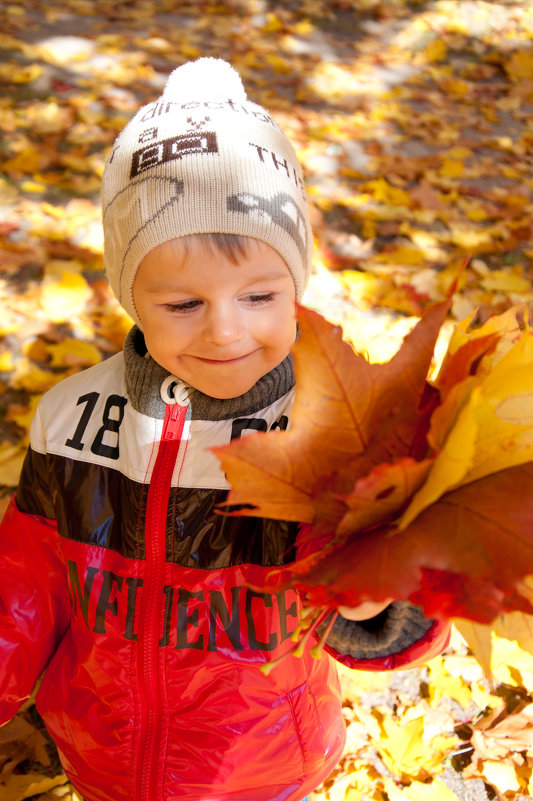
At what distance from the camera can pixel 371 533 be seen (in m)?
0.60

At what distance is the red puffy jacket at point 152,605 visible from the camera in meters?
1.13

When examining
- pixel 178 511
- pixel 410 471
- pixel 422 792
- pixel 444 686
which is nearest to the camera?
pixel 410 471

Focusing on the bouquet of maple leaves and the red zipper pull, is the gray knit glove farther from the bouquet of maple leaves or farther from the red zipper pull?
the red zipper pull

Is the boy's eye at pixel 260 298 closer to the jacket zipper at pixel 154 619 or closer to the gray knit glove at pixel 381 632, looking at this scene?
the jacket zipper at pixel 154 619

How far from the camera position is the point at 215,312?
97cm

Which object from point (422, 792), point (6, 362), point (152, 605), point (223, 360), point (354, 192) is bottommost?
point (422, 792)

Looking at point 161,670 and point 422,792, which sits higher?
point 161,670

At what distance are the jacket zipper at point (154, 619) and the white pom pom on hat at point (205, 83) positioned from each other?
0.59 meters

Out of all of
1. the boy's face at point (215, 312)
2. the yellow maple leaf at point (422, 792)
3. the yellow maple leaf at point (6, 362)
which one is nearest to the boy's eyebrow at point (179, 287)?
the boy's face at point (215, 312)

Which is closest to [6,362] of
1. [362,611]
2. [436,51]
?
[362,611]

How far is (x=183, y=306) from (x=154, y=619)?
0.57 meters

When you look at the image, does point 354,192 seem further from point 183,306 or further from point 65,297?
point 183,306

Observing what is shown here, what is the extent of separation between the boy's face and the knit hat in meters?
0.03

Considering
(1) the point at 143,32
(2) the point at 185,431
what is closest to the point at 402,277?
(2) the point at 185,431
